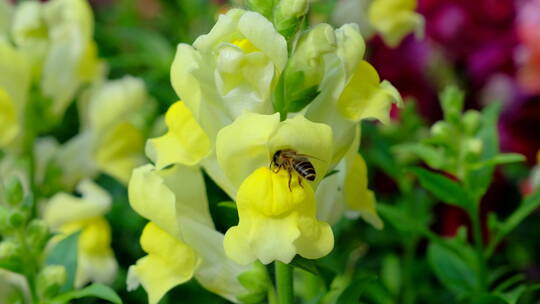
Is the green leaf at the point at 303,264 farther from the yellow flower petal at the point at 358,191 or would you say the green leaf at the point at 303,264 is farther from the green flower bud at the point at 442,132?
the green flower bud at the point at 442,132

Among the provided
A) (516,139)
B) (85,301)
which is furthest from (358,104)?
(516,139)

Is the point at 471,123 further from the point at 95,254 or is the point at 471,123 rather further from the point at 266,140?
the point at 95,254

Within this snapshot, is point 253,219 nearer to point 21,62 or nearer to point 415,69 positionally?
point 21,62

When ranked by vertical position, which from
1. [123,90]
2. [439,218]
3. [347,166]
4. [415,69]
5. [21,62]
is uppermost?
[347,166]

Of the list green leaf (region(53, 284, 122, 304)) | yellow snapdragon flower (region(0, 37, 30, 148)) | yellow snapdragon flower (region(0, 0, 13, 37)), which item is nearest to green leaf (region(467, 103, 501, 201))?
green leaf (region(53, 284, 122, 304))

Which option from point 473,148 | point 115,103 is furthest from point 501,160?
point 115,103

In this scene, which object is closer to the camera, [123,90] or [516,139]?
[123,90]
